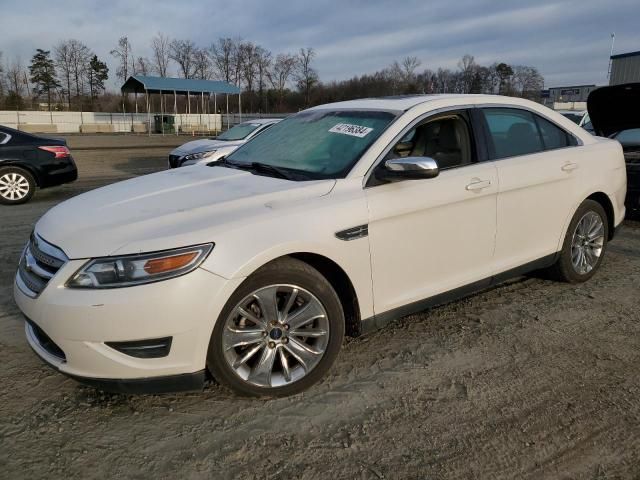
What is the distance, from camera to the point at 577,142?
4457 millimetres

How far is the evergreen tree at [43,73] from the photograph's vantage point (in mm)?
68688

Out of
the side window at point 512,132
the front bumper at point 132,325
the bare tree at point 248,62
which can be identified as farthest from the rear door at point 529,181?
the bare tree at point 248,62

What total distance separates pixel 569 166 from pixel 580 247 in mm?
819

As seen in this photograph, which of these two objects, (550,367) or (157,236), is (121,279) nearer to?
(157,236)

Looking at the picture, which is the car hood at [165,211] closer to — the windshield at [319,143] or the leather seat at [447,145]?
the windshield at [319,143]

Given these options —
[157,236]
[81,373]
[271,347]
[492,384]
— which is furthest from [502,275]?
[81,373]

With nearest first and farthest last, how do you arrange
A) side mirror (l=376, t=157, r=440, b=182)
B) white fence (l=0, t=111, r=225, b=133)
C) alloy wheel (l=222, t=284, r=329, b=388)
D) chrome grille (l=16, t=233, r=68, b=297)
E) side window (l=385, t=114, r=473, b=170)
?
chrome grille (l=16, t=233, r=68, b=297) < alloy wheel (l=222, t=284, r=329, b=388) < side mirror (l=376, t=157, r=440, b=182) < side window (l=385, t=114, r=473, b=170) < white fence (l=0, t=111, r=225, b=133)

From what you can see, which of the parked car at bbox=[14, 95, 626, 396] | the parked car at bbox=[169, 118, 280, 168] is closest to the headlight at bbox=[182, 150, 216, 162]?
the parked car at bbox=[169, 118, 280, 168]

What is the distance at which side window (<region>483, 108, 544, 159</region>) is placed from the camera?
386 cm

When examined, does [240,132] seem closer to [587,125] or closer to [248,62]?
[587,125]

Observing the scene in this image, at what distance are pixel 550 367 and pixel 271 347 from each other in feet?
5.74

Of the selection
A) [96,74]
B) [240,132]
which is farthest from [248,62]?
[240,132]

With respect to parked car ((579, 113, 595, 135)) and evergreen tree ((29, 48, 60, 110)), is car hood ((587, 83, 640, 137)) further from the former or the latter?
evergreen tree ((29, 48, 60, 110))

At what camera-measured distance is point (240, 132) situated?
12.6m
